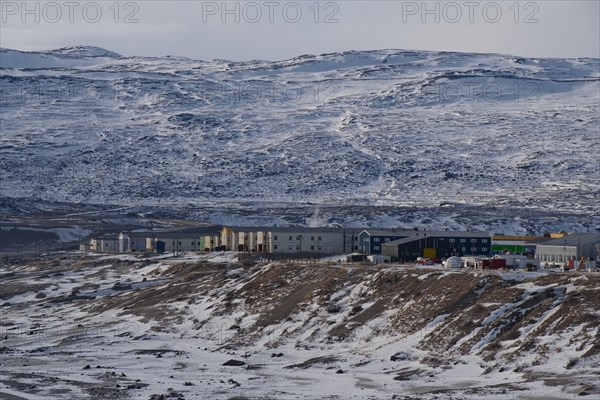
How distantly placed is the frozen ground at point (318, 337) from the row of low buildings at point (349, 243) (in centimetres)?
1700

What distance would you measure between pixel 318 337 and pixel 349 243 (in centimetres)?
5024

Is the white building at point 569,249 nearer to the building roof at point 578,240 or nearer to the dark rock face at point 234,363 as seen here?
the building roof at point 578,240

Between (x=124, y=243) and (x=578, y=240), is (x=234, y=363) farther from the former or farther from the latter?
(x=124, y=243)

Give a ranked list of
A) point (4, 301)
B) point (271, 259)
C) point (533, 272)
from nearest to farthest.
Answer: point (533, 272), point (4, 301), point (271, 259)

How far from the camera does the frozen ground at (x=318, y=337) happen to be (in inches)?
2499

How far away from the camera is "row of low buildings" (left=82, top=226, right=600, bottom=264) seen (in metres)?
104

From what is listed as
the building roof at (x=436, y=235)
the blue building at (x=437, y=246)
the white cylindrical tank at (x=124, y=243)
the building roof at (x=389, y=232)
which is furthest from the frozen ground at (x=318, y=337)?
the white cylindrical tank at (x=124, y=243)

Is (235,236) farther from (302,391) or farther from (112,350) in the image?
(302,391)

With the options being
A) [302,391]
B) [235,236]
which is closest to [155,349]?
[302,391]

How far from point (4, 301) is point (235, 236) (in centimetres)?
3745

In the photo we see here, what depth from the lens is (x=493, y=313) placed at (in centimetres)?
7269

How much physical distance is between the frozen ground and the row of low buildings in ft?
55.8

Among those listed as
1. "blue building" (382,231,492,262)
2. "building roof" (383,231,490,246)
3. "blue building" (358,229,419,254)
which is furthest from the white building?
"blue building" (358,229,419,254)

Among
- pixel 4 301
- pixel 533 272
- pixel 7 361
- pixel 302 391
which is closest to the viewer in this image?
pixel 302 391
